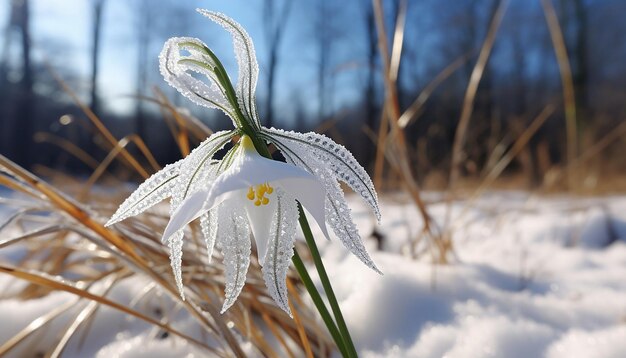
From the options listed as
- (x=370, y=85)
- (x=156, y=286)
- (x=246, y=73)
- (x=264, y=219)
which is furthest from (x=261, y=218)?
(x=370, y=85)

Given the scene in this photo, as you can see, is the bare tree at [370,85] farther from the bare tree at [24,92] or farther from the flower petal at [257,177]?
the flower petal at [257,177]

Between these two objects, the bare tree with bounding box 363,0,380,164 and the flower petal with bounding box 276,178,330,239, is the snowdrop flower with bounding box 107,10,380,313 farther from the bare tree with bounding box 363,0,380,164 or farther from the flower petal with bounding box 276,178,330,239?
the bare tree with bounding box 363,0,380,164

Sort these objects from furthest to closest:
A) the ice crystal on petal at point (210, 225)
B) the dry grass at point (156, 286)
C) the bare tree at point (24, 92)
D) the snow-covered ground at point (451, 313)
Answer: the bare tree at point (24, 92) → the snow-covered ground at point (451, 313) → the dry grass at point (156, 286) → the ice crystal on petal at point (210, 225)

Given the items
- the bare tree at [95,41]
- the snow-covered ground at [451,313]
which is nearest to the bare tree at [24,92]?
the bare tree at [95,41]

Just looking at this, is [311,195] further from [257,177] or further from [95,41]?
[95,41]

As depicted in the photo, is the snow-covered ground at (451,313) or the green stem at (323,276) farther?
the snow-covered ground at (451,313)

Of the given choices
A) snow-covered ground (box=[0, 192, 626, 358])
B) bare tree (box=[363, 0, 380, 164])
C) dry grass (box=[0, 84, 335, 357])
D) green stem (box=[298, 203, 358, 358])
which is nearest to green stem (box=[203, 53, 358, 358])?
green stem (box=[298, 203, 358, 358])
